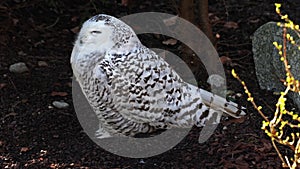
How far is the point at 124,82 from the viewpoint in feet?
11.6

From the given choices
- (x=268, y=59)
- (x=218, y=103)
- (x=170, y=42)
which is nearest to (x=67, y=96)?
(x=170, y=42)

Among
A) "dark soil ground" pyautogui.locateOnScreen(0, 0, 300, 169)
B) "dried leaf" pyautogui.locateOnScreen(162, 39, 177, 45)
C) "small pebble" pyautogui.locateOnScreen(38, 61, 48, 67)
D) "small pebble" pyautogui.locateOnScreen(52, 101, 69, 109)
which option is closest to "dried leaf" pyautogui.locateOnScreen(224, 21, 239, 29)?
"dark soil ground" pyautogui.locateOnScreen(0, 0, 300, 169)

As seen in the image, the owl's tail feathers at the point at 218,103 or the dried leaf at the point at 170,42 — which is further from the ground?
the dried leaf at the point at 170,42

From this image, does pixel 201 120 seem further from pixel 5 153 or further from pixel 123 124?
pixel 5 153

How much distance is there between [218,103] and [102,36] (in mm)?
906

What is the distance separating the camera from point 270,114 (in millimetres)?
4098

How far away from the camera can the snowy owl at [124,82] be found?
3.54m

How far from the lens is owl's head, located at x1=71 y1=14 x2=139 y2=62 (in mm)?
3538

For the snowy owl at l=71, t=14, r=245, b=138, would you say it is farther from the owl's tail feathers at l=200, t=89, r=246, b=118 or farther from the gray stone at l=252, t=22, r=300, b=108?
the gray stone at l=252, t=22, r=300, b=108

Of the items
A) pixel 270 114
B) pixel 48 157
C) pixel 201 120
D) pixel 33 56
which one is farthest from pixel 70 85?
pixel 270 114

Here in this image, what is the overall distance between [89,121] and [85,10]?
1.44 meters

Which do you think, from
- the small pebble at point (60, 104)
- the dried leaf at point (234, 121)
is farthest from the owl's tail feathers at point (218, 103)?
the small pebble at point (60, 104)

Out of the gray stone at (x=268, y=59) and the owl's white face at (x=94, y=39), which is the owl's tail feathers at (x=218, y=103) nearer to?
the gray stone at (x=268, y=59)

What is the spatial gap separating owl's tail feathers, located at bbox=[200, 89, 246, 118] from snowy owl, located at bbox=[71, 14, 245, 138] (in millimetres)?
165
